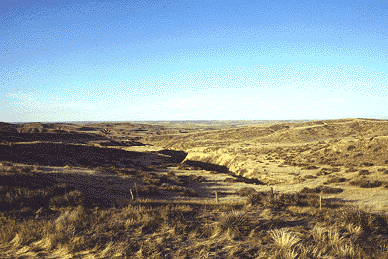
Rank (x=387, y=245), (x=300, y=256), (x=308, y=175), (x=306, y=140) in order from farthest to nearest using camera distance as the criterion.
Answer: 1. (x=306, y=140)
2. (x=308, y=175)
3. (x=387, y=245)
4. (x=300, y=256)

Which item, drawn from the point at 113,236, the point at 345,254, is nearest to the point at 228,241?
the point at 345,254

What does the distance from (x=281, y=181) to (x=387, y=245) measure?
1994cm

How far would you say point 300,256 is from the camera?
5.71 meters

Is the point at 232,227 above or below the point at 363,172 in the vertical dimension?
above

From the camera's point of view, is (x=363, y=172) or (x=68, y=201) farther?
(x=363, y=172)

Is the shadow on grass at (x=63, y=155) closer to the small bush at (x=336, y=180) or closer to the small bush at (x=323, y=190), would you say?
the small bush at (x=323, y=190)

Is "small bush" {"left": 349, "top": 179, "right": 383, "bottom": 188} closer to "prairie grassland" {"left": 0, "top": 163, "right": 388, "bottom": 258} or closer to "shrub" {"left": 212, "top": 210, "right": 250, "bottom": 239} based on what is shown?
"prairie grassland" {"left": 0, "top": 163, "right": 388, "bottom": 258}

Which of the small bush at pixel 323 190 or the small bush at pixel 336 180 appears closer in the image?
the small bush at pixel 323 190

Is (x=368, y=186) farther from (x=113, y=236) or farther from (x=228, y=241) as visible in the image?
(x=113, y=236)

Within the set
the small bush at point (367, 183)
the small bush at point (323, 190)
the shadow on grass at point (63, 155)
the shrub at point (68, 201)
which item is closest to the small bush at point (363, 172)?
the small bush at point (367, 183)

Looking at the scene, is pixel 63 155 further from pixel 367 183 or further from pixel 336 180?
pixel 367 183

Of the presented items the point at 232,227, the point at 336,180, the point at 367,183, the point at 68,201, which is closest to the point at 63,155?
the point at 68,201

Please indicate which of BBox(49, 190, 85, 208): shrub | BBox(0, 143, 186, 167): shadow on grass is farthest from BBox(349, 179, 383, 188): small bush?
BBox(0, 143, 186, 167): shadow on grass

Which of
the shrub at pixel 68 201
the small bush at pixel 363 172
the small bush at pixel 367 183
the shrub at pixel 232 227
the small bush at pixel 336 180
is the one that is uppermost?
the shrub at pixel 232 227
